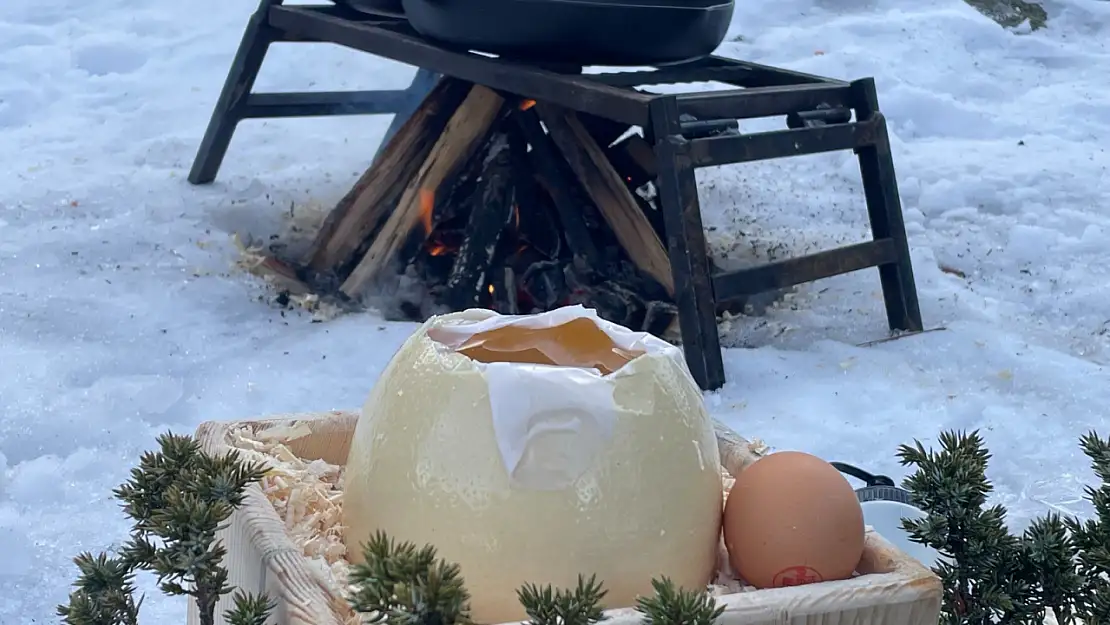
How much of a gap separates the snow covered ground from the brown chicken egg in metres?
1.36

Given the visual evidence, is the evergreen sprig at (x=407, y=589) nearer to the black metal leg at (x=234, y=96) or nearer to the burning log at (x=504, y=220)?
the burning log at (x=504, y=220)

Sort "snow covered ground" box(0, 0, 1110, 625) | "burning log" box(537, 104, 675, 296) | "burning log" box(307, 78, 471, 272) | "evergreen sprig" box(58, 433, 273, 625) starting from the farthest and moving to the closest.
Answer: "burning log" box(307, 78, 471, 272), "burning log" box(537, 104, 675, 296), "snow covered ground" box(0, 0, 1110, 625), "evergreen sprig" box(58, 433, 273, 625)

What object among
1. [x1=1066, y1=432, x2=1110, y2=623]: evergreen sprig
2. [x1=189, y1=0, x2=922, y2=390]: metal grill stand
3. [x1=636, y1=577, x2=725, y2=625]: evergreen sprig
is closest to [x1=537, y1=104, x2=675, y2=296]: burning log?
[x1=189, y1=0, x2=922, y2=390]: metal grill stand

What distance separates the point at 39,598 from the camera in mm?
2213

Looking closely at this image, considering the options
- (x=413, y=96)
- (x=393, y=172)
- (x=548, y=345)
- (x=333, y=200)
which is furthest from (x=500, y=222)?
(x=548, y=345)

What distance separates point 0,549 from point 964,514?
2.00 metres

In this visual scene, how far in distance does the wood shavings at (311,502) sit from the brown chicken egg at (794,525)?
0.17 feet

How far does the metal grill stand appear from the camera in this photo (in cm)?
310

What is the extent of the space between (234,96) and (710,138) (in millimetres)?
2558

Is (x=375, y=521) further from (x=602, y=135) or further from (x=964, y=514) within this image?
(x=602, y=135)

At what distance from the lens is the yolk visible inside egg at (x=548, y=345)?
54.2 inches

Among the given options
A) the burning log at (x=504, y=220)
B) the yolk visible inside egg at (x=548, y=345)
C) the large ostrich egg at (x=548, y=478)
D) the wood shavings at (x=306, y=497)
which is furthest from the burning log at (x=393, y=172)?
the large ostrich egg at (x=548, y=478)

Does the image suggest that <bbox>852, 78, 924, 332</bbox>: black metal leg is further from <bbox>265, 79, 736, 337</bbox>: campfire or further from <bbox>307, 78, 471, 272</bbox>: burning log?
<bbox>307, 78, 471, 272</bbox>: burning log

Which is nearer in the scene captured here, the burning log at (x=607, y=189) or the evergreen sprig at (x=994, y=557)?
the evergreen sprig at (x=994, y=557)
